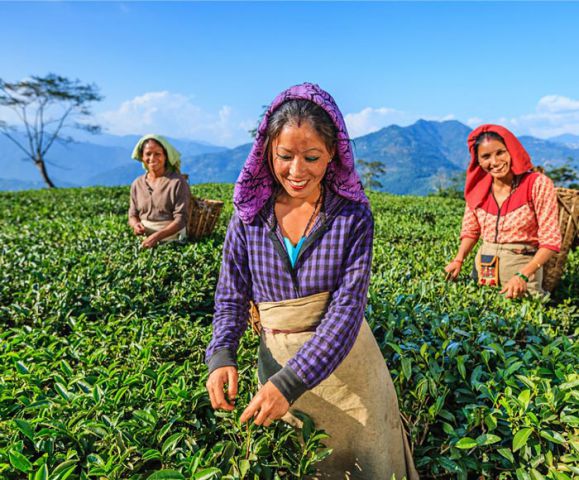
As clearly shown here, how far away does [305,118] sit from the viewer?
1340mm

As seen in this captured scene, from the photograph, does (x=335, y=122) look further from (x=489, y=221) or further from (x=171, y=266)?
(x=171, y=266)

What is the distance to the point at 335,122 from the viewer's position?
1.38 meters

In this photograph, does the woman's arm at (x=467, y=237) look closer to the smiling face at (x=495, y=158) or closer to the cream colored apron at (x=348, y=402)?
the smiling face at (x=495, y=158)

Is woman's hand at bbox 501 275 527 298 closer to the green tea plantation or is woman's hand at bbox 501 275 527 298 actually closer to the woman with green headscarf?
the green tea plantation

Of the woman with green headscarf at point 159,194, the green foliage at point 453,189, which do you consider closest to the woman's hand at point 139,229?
the woman with green headscarf at point 159,194

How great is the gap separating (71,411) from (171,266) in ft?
8.07

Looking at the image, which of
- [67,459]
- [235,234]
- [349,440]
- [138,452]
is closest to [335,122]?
[235,234]

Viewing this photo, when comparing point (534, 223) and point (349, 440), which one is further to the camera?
point (534, 223)

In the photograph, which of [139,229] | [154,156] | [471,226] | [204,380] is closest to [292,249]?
[204,380]

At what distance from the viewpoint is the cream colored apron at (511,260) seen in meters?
3.04

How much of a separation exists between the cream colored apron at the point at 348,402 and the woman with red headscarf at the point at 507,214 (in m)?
1.77

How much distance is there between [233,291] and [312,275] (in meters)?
0.32

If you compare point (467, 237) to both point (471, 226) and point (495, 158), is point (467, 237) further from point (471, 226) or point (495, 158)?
point (495, 158)

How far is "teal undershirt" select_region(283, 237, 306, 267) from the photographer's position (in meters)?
→ 1.50
